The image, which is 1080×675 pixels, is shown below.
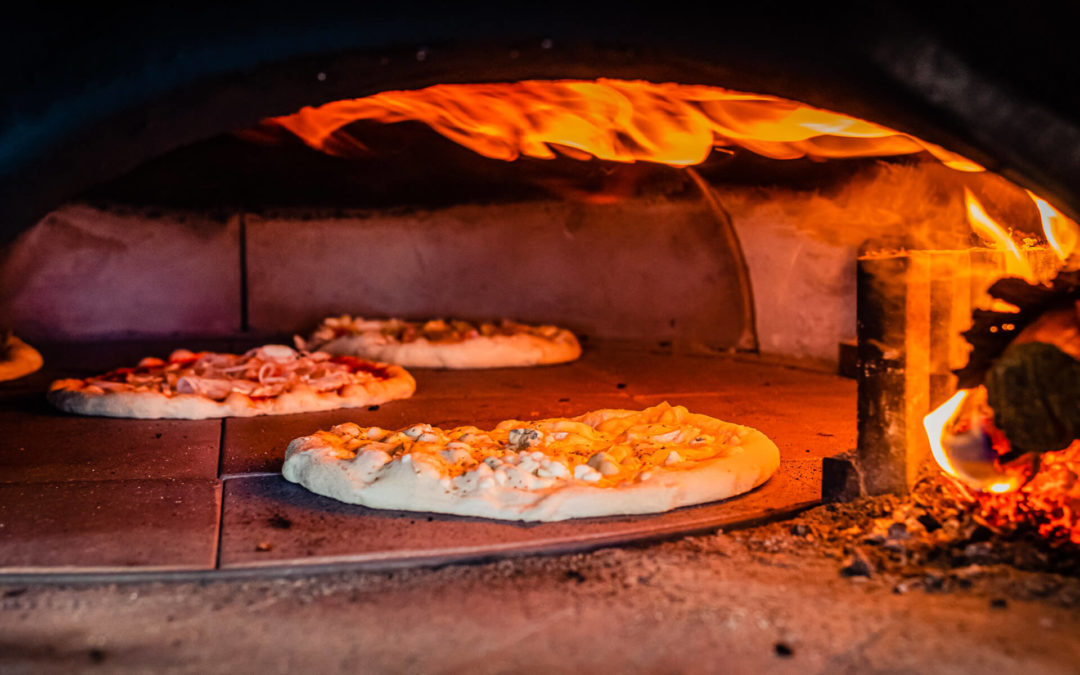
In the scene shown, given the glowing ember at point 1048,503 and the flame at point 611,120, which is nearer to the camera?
the glowing ember at point 1048,503

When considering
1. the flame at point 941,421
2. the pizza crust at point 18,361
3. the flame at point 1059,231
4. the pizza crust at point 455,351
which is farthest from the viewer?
the pizza crust at point 455,351

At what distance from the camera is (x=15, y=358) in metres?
5.07

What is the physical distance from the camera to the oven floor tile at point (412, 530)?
2.28m

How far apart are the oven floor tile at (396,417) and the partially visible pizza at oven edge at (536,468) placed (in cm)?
39

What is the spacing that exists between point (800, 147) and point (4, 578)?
9.87ft

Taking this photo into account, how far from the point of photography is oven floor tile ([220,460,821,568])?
7.47 ft

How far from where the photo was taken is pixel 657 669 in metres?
1.75

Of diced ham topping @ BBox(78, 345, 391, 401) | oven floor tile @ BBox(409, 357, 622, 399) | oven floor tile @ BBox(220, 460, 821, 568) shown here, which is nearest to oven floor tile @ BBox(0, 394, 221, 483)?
diced ham topping @ BBox(78, 345, 391, 401)

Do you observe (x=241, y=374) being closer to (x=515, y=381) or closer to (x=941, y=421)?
(x=515, y=381)

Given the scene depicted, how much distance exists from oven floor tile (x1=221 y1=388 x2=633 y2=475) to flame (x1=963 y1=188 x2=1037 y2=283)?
1.86 metres

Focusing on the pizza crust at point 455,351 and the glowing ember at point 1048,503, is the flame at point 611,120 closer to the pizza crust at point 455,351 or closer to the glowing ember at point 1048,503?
the glowing ember at point 1048,503

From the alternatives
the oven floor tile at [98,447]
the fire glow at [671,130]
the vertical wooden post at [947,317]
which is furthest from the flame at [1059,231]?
the oven floor tile at [98,447]

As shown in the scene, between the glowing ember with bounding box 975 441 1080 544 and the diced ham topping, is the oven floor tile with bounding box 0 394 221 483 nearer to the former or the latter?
the diced ham topping

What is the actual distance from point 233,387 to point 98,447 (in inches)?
32.2
